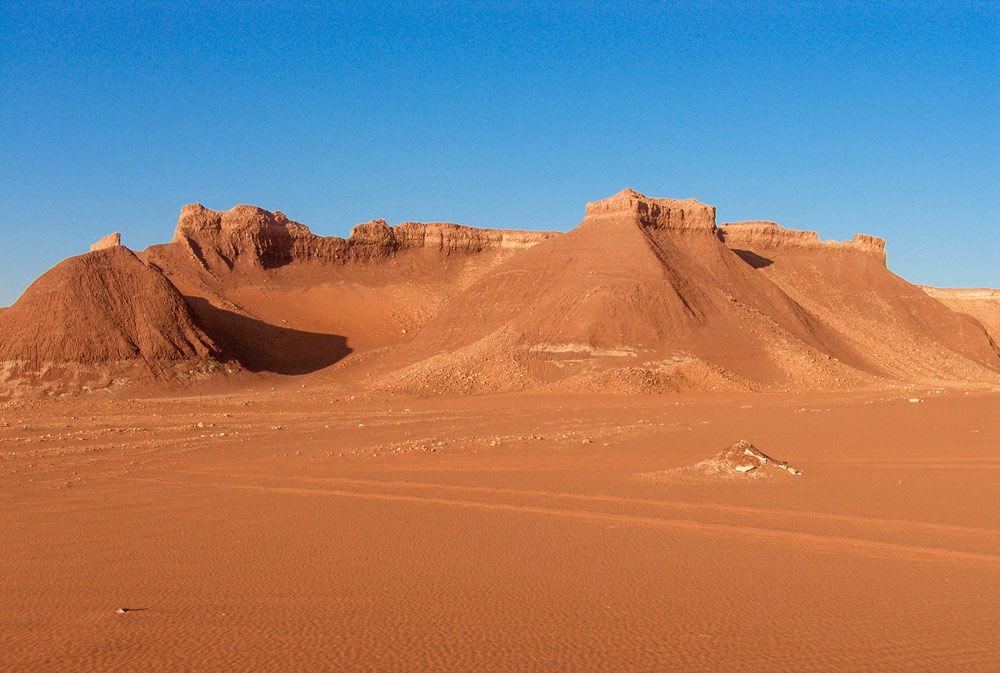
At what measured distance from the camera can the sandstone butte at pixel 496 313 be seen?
36375 millimetres

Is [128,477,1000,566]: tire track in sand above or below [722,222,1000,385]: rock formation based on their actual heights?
below

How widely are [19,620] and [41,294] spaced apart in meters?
39.7

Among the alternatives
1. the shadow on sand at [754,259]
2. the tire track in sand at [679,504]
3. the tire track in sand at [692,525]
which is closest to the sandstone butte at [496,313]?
the shadow on sand at [754,259]

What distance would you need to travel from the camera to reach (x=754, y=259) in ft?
200

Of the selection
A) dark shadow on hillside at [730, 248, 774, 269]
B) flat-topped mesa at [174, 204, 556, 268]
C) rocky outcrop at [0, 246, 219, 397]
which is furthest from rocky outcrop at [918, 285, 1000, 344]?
rocky outcrop at [0, 246, 219, 397]

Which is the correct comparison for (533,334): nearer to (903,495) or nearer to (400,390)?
(400,390)

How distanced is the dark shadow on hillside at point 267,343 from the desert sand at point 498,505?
6.72m

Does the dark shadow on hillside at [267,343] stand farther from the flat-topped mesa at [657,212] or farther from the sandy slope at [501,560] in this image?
the sandy slope at [501,560]

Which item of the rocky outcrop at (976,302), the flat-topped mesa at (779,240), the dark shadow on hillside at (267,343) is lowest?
the dark shadow on hillside at (267,343)

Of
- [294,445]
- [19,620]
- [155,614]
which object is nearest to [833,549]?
[155,614]

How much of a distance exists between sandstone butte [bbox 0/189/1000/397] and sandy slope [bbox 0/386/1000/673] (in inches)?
830

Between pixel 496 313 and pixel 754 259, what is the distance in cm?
2663

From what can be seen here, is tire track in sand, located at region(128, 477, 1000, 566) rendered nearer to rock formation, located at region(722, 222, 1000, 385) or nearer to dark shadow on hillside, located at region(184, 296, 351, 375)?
dark shadow on hillside, located at region(184, 296, 351, 375)

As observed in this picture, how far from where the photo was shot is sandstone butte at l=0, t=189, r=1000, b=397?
36375 mm
